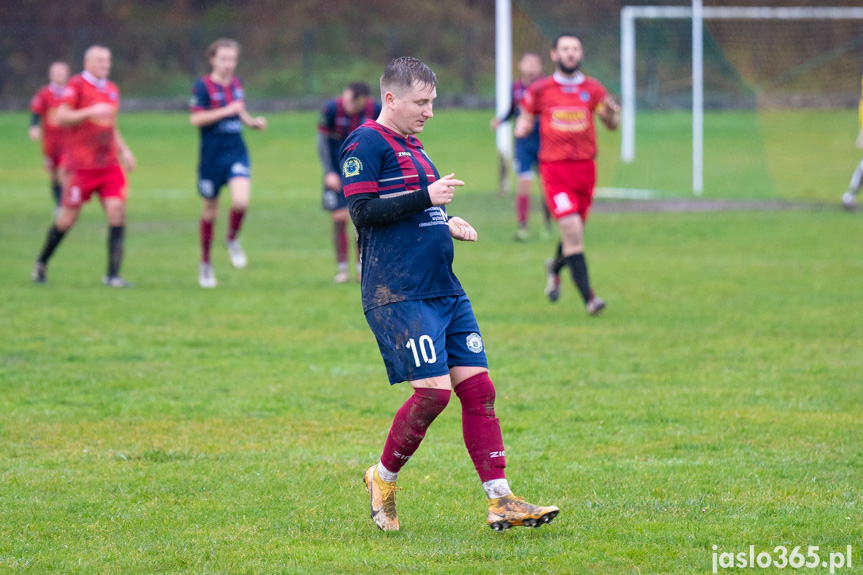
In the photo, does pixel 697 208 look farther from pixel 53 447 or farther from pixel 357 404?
pixel 53 447

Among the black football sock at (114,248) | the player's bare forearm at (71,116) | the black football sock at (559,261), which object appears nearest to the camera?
the black football sock at (559,261)

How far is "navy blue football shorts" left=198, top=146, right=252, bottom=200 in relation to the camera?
10.8 meters

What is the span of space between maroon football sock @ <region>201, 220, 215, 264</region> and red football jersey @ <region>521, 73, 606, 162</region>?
147 inches

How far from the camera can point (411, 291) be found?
4137mm

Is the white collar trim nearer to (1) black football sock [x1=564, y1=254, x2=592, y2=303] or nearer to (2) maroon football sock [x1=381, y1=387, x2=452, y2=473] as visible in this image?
(1) black football sock [x1=564, y1=254, x2=592, y2=303]

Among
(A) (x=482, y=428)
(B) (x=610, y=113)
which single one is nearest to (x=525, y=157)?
(B) (x=610, y=113)

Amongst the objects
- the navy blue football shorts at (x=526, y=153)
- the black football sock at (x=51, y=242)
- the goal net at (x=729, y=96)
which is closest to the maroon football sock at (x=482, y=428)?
the black football sock at (x=51, y=242)

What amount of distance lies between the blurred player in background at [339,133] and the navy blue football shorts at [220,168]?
81 centimetres

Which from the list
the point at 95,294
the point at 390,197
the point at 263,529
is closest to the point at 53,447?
the point at 263,529

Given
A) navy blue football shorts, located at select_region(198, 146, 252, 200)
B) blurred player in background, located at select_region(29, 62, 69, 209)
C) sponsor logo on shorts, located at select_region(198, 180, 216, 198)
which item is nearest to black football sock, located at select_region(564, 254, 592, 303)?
navy blue football shorts, located at select_region(198, 146, 252, 200)

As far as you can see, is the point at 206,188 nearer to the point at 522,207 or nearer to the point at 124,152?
the point at 124,152

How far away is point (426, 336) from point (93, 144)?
745cm

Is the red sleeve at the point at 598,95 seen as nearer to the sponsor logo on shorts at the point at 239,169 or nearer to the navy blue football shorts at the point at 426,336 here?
the sponsor logo on shorts at the point at 239,169

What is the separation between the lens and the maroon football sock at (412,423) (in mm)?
4105
